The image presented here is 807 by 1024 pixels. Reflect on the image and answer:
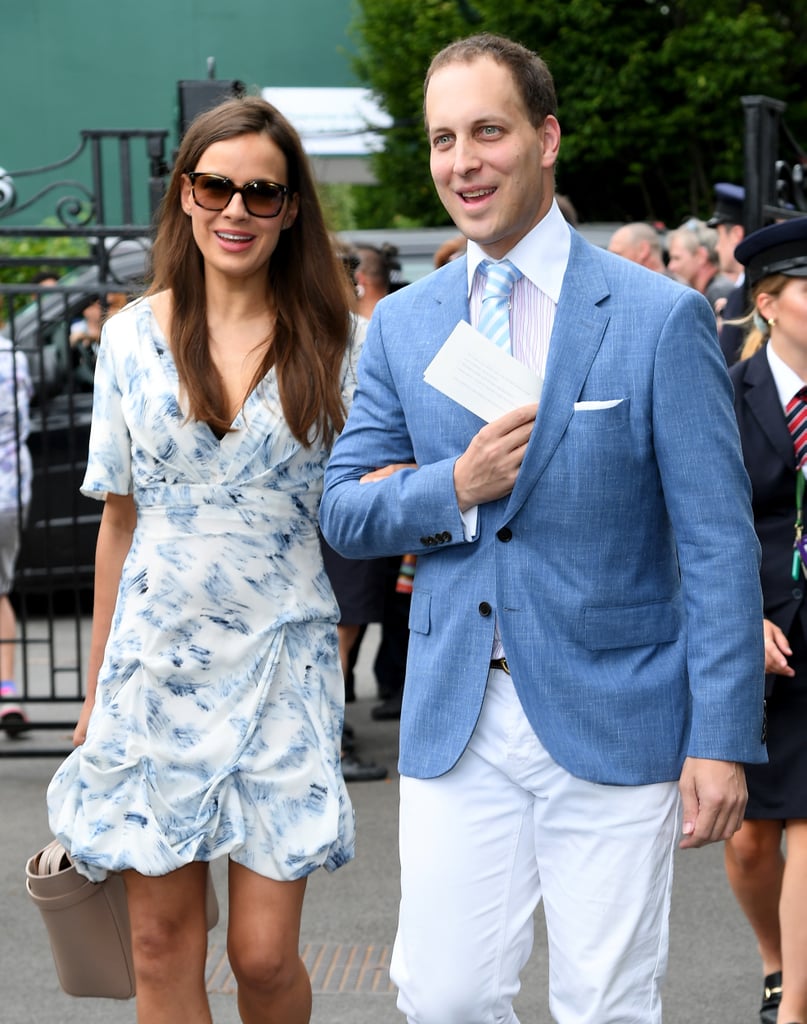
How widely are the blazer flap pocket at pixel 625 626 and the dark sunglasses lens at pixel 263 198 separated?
120cm

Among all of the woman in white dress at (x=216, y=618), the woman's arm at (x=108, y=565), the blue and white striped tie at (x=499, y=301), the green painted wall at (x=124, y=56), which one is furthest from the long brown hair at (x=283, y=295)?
the green painted wall at (x=124, y=56)

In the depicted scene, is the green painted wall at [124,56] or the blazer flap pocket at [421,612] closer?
the blazer flap pocket at [421,612]

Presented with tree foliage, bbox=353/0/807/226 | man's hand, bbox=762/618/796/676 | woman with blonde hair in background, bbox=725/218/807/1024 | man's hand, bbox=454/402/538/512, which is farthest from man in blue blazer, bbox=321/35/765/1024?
tree foliage, bbox=353/0/807/226

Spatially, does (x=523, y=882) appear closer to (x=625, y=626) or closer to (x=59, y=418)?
(x=625, y=626)

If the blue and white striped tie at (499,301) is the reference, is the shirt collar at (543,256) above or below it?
above

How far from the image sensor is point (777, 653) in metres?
3.97

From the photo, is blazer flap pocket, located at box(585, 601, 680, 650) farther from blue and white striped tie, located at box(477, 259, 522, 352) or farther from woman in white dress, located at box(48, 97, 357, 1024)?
woman in white dress, located at box(48, 97, 357, 1024)

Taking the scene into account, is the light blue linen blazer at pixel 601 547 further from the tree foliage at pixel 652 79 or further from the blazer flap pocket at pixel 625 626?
the tree foliage at pixel 652 79

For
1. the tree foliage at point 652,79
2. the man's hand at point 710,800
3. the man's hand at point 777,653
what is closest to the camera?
the man's hand at point 710,800

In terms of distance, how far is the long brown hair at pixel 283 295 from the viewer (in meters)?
3.46

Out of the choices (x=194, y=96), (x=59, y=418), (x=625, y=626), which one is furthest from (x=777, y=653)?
(x=59, y=418)

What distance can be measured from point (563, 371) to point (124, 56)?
2988 centimetres

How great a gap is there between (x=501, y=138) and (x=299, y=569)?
3.45 feet

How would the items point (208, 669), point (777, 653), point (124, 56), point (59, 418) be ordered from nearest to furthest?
1. point (208, 669)
2. point (777, 653)
3. point (59, 418)
4. point (124, 56)
